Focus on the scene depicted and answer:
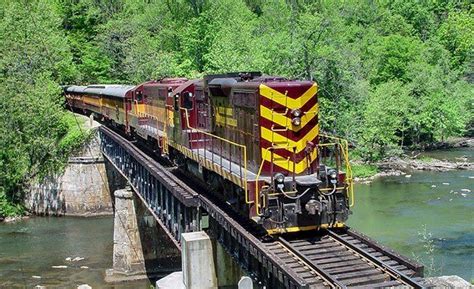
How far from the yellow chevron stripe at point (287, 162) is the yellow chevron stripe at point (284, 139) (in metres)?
0.29

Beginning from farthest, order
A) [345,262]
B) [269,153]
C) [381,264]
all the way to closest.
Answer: [269,153]
[345,262]
[381,264]

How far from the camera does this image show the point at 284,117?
1372 cm

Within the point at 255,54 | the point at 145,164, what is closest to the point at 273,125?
the point at 145,164

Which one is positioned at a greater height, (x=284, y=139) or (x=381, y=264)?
(x=284, y=139)

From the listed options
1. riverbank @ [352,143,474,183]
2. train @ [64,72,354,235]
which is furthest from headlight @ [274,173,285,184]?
riverbank @ [352,143,474,183]

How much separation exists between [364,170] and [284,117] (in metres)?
33.1

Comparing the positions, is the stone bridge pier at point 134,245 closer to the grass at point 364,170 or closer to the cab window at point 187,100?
the cab window at point 187,100

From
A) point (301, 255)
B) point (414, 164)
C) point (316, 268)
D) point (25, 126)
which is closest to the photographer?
point (316, 268)

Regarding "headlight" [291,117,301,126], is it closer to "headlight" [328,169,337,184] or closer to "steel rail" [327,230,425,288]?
"headlight" [328,169,337,184]

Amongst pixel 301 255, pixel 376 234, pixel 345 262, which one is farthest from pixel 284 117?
pixel 376 234

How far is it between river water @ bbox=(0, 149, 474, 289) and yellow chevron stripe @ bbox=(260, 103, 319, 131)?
34.6 ft

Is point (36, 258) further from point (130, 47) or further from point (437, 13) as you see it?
point (437, 13)

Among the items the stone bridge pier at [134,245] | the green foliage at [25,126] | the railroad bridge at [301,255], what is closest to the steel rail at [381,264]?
the railroad bridge at [301,255]

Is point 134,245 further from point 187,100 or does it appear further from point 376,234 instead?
point 376,234
